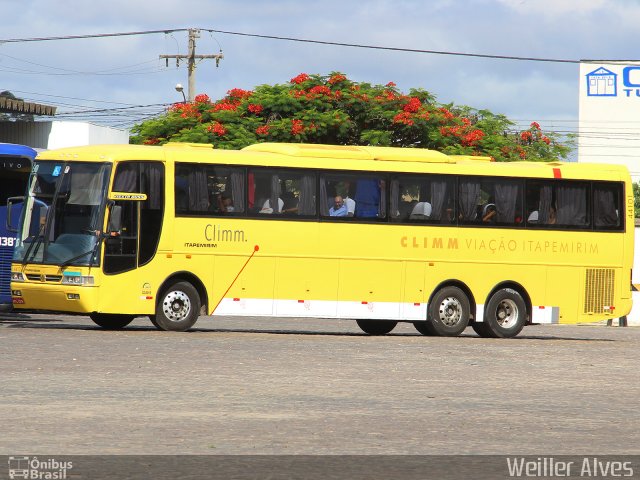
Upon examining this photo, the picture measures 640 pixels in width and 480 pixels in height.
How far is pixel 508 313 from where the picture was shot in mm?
27062

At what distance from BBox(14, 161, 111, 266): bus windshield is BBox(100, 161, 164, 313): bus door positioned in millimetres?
252

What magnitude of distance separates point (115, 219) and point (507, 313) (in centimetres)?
799

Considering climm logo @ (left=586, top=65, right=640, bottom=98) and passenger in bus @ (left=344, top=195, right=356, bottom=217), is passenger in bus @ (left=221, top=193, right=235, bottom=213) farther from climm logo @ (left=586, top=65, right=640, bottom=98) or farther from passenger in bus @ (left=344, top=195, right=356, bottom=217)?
climm logo @ (left=586, top=65, right=640, bottom=98)

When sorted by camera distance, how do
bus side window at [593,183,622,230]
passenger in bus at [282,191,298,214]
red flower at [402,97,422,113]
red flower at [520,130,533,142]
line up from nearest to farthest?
passenger in bus at [282,191,298,214], bus side window at [593,183,622,230], red flower at [402,97,422,113], red flower at [520,130,533,142]

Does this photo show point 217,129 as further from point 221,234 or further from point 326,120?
point 221,234

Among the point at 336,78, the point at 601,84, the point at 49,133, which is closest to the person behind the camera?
the point at 49,133

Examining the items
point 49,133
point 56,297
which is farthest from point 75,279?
point 49,133

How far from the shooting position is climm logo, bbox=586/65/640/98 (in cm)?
12112

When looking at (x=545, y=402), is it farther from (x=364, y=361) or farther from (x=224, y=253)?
(x=224, y=253)

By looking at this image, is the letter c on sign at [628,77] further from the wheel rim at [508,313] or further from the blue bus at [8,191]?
the blue bus at [8,191]

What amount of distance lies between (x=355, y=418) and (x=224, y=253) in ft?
41.1

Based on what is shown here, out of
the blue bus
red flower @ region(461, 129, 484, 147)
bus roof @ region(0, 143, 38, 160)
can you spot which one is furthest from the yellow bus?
red flower @ region(461, 129, 484, 147)

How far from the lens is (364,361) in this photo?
19.3m

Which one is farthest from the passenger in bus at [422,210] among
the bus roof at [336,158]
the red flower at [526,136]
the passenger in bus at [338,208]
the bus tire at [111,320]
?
the red flower at [526,136]
